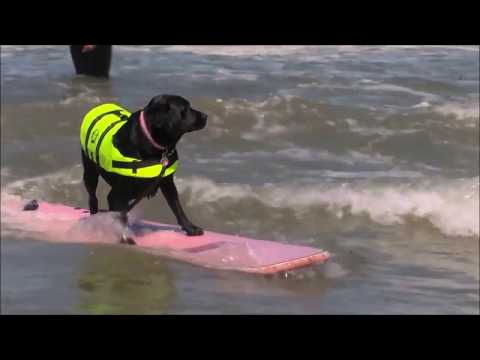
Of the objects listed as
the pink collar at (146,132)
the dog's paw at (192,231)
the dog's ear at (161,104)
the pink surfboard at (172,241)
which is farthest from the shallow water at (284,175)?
the dog's ear at (161,104)

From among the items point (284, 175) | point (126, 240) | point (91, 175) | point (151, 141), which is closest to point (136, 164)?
point (151, 141)

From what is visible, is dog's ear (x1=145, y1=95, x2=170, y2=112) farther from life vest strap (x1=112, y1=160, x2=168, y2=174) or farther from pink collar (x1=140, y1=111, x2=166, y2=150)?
life vest strap (x1=112, y1=160, x2=168, y2=174)

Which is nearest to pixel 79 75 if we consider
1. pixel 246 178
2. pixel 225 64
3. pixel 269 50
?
pixel 225 64

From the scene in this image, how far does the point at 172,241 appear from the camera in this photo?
18.0 feet

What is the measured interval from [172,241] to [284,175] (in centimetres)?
233

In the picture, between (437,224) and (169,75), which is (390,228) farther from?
(169,75)

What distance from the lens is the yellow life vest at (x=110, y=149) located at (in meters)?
5.16

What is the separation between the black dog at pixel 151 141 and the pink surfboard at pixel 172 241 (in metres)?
0.15

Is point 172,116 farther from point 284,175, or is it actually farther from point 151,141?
point 284,175

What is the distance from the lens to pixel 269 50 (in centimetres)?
1511

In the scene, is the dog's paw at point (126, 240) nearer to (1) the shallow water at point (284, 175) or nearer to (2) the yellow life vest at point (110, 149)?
(1) the shallow water at point (284, 175)

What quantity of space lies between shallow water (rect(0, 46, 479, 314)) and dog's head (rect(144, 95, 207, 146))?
861 millimetres
